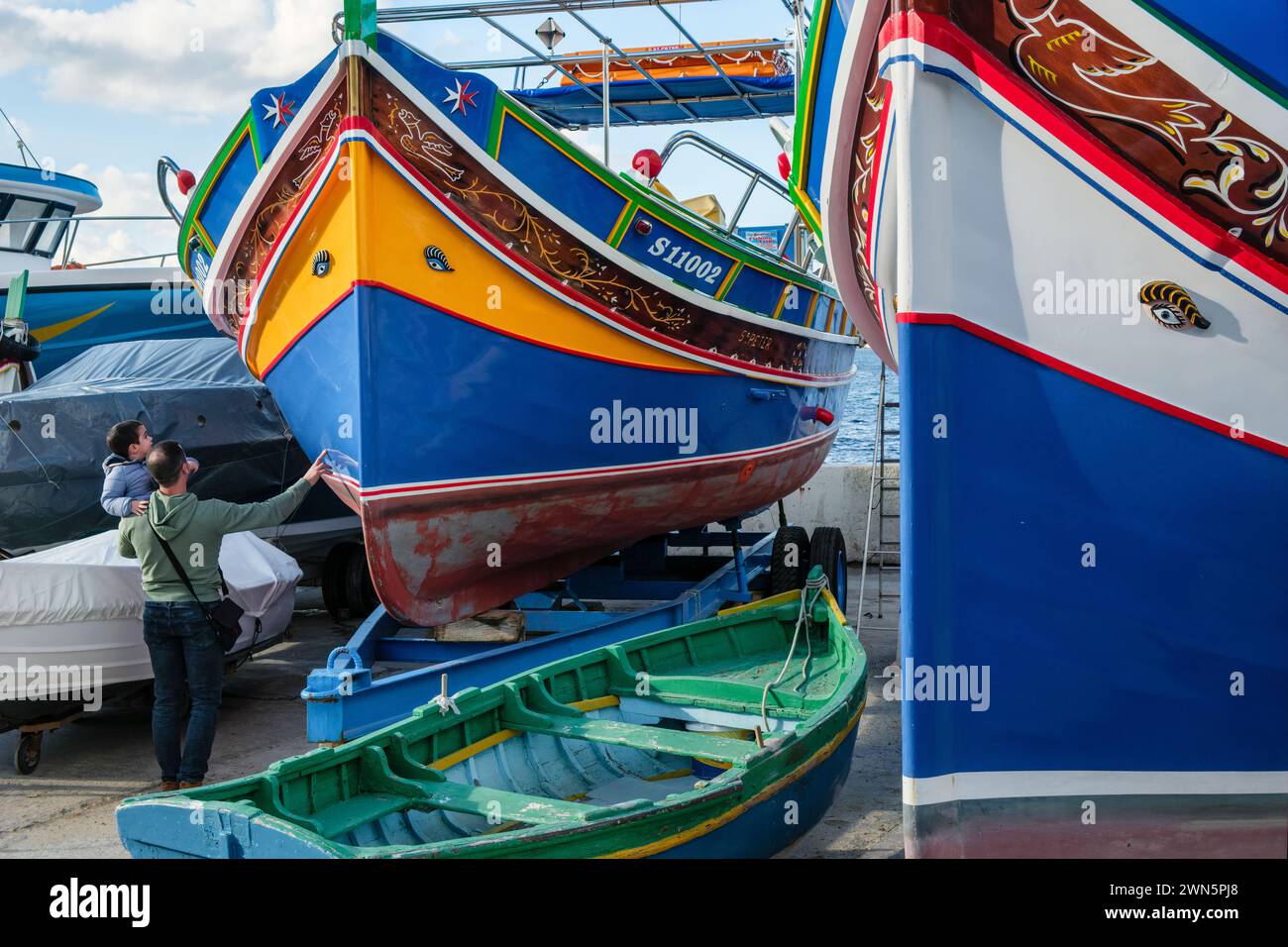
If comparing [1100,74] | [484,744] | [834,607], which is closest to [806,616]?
[834,607]

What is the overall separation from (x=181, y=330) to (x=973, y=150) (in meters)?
10.4

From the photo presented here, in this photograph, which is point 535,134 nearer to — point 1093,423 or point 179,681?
point 179,681

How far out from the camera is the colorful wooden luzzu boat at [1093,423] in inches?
106

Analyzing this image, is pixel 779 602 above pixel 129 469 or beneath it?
beneath

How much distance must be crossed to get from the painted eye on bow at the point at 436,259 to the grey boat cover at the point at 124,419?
9.70 feet

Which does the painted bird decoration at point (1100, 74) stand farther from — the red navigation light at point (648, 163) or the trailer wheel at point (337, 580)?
the trailer wheel at point (337, 580)

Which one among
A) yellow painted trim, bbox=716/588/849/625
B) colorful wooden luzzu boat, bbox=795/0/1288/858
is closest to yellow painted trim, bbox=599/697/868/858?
colorful wooden luzzu boat, bbox=795/0/1288/858

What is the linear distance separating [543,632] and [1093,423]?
4.14 metres

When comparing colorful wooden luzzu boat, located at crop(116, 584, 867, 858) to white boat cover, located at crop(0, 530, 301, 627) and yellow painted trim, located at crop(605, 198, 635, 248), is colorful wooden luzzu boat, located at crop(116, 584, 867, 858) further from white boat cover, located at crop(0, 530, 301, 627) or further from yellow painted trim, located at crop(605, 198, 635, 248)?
yellow painted trim, located at crop(605, 198, 635, 248)

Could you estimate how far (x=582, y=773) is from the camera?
4.47 metres

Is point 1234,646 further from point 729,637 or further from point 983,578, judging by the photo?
point 729,637

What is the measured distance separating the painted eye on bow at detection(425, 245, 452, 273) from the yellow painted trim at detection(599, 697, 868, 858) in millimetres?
2830

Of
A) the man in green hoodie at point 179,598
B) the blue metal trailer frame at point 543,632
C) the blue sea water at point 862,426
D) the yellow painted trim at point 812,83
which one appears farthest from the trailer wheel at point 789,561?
the blue sea water at point 862,426

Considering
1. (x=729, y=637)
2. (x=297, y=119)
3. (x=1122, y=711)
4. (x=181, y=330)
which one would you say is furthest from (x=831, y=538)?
(x=181, y=330)
